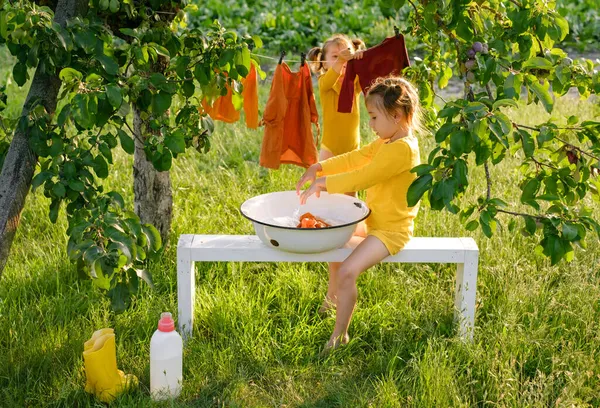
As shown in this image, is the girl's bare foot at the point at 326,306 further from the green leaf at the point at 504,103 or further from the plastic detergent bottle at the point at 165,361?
the green leaf at the point at 504,103

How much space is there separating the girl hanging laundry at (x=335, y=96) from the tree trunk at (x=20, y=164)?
1.52 m

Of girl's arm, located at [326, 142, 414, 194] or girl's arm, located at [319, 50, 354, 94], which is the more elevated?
girl's arm, located at [319, 50, 354, 94]

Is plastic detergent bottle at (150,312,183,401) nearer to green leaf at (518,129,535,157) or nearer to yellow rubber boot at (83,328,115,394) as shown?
yellow rubber boot at (83,328,115,394)

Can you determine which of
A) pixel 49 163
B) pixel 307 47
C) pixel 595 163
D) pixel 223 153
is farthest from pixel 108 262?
pixel 307 47

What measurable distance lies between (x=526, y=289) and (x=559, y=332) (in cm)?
31

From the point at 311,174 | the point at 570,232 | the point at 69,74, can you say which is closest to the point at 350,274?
the point at 311,174

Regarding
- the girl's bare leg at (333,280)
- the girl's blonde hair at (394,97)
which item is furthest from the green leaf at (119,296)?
the girl's blonde hair at (394,97)

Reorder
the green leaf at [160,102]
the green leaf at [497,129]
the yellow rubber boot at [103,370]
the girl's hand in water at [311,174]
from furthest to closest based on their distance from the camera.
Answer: the girl's hand in water at [311,174]
the yellow rubber boot at [103,370]
the green leaf at [160,102]
the green leaf at [497,129]

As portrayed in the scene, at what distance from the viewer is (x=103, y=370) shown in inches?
119

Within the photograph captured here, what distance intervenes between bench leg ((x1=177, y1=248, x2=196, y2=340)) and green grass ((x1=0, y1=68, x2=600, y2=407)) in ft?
0.25

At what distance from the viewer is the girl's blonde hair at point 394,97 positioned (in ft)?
10.8

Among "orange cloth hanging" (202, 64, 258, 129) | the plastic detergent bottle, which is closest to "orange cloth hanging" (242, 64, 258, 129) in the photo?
"orange cloth hanging" (202, 64, 258, 129)

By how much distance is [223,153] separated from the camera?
5.68 m

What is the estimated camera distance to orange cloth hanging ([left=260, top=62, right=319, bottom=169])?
3.92m
